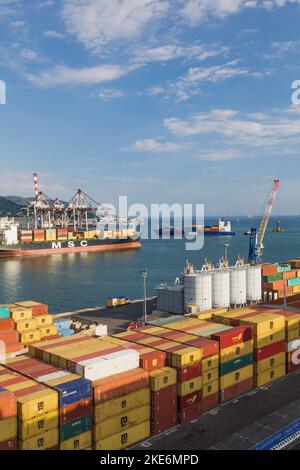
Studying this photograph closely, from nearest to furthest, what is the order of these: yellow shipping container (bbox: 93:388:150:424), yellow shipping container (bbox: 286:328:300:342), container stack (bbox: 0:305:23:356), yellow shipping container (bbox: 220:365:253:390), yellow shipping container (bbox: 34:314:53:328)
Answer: yellow shipping container (bbox: 93:388:150:424) < yellow shipping container (bbox: 220:365:253:390) < container stack (bbox: 0:305:23:356) < yellow shipping container (bbox: 286:328:300:342) < yellow shipping container (bbox: 34:314:53:328)

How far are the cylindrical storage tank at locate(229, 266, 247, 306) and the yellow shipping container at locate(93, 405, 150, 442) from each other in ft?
88.6

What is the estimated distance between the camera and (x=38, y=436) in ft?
64.2

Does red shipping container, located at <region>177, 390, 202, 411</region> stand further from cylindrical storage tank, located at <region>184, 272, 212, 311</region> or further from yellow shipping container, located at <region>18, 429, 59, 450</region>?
cylindrical storage tank, located at <region>184, 272, 212, 311</region>

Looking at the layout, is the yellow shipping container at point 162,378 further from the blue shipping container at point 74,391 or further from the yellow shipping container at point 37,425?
the yellow shipping container at point 37,425

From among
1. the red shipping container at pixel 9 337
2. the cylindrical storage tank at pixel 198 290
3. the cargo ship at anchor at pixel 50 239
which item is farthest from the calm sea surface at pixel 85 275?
the red shipping container at pixel 9 337

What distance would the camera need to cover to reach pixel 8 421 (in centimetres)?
1869

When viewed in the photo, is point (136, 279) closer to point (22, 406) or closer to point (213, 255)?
point (213, 255)

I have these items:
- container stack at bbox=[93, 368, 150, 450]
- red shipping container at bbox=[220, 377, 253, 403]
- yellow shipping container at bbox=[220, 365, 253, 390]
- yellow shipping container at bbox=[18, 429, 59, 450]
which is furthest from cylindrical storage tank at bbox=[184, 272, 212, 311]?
yellow shipping container at bbox=[18, 429, 59, 450]

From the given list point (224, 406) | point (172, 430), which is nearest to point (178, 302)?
point (224, 406)

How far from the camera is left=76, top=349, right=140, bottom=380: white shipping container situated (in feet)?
72.0

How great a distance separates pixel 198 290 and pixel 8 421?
2810 cm

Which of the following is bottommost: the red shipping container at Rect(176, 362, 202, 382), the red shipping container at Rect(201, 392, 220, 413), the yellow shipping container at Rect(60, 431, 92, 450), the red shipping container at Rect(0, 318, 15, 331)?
the red shipping container at Rect(201, 392, 220, 413)

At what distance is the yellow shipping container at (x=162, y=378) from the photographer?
23.3 m
